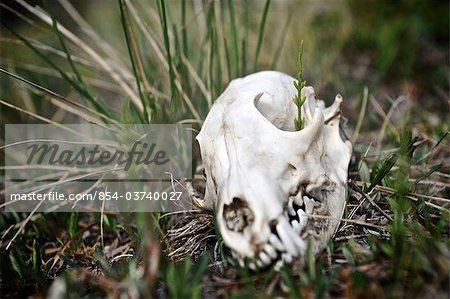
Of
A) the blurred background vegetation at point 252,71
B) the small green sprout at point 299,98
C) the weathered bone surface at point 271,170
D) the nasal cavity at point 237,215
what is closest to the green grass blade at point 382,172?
the blurred background vegetation at point 252,71

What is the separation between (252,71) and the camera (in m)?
2.59

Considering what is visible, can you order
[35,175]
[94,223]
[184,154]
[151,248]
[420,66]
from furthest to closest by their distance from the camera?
[420,66] < [35,175] < [184,154] < [94,223] < [151,248]

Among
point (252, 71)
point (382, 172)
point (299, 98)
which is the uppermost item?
point (299, 98)

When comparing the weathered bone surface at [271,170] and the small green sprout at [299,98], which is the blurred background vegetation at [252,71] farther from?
the small green sprout at [299,98]

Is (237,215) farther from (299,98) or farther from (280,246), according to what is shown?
(299,98)

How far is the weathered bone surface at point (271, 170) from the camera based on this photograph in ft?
4.47

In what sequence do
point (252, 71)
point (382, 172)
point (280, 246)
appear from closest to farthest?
point (280, 246) → point (382, 172) → point (252, 71)

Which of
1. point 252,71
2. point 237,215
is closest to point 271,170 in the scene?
point 237,215

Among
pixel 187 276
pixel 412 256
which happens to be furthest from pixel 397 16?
pixel 187 276

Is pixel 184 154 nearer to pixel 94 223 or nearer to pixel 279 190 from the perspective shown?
pixel 94 223

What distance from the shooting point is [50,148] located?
2342 mm

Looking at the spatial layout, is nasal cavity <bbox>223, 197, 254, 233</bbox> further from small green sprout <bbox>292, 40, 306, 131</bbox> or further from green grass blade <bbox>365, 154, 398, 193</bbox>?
green grass blade <bbox>365, 154, 398, 193</bbox>

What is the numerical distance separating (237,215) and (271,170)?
0.57ft

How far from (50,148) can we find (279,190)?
1370 mm
